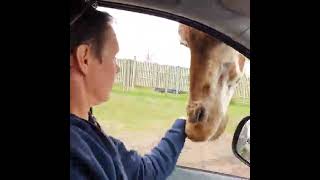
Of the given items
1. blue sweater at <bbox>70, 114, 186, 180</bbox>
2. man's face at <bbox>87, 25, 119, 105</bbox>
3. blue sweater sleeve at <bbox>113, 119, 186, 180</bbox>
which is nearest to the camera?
blue sweater at <bbox>70, 114, 186, 180</bbox>

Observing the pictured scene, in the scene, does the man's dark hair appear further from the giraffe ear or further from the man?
the giraffe ear

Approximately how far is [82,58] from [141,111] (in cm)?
64

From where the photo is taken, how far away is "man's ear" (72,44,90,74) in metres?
1.39

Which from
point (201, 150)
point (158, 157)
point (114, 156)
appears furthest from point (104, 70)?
point (201, 150)

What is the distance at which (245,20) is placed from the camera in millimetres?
1342

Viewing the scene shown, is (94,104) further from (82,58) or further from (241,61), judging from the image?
(241,61)

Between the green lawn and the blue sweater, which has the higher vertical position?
the green lawn

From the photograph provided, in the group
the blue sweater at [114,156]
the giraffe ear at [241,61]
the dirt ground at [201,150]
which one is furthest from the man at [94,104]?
the giraffe ear at [241,61]

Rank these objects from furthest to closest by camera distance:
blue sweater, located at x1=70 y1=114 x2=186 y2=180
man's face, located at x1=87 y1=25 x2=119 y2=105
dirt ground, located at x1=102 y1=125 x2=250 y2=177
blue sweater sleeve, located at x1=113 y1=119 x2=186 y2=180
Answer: dirt ground, located at x1=102 y1=125 x2=250 y2=177 < blue sweater sleeve, located at x1=113 y1=119 x2=186 y2=180 < man's face, located at x1=87 y1=25 x2=119 y2=105 < blue sweater, located at x1=70 y1=114 x2=186 y2=180

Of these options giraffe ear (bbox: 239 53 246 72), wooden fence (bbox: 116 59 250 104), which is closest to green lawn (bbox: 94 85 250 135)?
wooden fence (bbox: 116 59 250 104)

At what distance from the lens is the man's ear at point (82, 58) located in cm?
139
